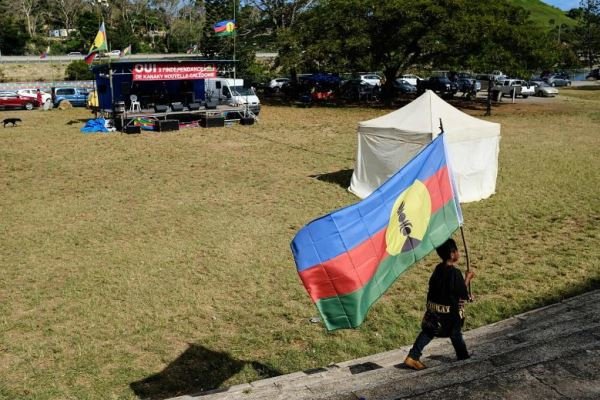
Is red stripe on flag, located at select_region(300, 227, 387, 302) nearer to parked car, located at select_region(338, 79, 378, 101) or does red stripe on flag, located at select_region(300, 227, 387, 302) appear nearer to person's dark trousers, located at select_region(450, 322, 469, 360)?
person's dark trousers, located at select_region(450, 322, 469, 360)

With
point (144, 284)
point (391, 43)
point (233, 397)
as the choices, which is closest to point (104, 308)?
point (144, 284)

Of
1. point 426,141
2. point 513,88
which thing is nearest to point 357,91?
point 513,88

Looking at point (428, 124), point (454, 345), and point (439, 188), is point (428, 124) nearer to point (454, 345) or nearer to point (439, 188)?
point (439, 188)

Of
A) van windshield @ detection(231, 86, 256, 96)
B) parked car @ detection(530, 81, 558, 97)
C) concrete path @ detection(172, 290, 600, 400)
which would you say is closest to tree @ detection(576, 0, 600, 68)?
parked car @ detection(530, 81, 558, 97)

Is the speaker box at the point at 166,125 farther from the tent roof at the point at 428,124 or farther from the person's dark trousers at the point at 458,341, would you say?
the person's dark trousers at the point at 458,341

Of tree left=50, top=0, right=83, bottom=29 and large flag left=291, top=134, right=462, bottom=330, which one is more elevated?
tree left=50, top=0, right=83, bottom=29

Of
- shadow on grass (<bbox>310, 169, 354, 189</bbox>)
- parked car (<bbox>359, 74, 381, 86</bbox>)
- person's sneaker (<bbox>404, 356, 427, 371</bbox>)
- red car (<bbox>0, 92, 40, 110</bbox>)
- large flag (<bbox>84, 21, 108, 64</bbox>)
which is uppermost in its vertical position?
large flag (<bbox>84, 21, 108, 64</bbox>)

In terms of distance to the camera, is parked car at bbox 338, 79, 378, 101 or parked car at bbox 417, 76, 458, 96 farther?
parked car at bbox 417, 76, 458, 96

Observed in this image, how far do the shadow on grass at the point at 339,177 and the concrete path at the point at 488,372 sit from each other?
797cm

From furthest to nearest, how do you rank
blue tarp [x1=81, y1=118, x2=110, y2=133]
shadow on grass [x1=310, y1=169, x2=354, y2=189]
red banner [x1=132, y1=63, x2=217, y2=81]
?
1. red banner [x1=132, y1=63, x2=217, y2=81]
2. blue tarp [x1=81, y1=118, x2=110, y2=133]
3. shadow on grass [x1=310, y1=169, x2=354, y2=189]

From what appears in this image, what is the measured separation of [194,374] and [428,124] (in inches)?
330

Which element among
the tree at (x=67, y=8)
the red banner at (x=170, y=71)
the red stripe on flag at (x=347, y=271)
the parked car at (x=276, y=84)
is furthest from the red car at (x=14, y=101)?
the tree at (x=67, y=8)

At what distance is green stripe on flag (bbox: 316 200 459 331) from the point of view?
503 cm

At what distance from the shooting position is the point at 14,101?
32.3 metres
